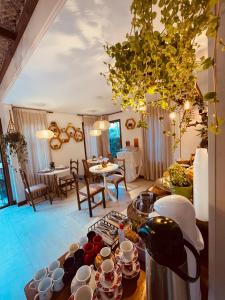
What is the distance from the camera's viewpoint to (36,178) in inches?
160

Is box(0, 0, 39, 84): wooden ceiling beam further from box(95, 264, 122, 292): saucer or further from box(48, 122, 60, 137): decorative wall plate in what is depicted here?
box(48, 122, 60, 137): decorative wall plate

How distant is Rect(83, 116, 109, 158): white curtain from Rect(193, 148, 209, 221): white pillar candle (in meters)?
5.13

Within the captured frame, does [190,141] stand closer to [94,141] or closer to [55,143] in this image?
[94,141]

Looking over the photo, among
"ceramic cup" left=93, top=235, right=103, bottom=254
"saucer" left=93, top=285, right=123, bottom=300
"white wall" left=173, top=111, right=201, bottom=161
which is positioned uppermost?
"white wall" left=173, top=111, right=201, bottom=161

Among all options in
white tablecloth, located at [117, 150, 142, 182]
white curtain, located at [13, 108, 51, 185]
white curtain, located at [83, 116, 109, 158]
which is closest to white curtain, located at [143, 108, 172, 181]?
white tablecloth, located at [117, 150, 142, 182]

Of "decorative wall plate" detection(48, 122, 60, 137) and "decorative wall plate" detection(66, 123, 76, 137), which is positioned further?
"decorative wall plate" detection(66, 123, 76, 137)

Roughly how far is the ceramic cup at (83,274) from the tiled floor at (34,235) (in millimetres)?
1443

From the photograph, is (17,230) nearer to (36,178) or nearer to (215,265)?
(36,178)

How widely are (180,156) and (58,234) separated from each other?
10.0 ft

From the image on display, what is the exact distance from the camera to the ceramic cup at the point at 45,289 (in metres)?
0.72

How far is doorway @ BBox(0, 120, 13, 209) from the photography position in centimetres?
372

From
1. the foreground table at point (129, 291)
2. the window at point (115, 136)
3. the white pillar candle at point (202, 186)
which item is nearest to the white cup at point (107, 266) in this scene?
the foreground table at point (129, 291)

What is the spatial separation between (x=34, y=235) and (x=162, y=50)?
3.15 metres

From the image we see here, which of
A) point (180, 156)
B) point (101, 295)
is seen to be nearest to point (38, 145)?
point (180, 156)
